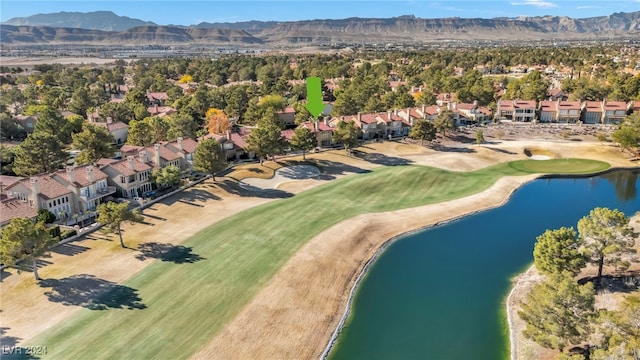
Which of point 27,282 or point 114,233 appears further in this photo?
point 114,233

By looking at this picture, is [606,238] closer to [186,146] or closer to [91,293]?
[91,293]

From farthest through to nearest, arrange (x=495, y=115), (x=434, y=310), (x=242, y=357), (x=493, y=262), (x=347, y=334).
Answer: (x=495, y=115), (x=493, y=262), (x=434, y=310), (x=347, y=334), (x=242, y=357)

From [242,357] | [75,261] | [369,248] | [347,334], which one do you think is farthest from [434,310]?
[75,261]

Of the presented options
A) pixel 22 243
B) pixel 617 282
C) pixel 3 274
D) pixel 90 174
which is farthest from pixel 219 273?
pixel 617 282

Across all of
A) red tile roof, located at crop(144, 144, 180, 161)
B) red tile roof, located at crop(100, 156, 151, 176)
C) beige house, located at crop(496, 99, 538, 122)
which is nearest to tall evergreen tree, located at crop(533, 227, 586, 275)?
red tile roof, located at crop(100, 156, 151, 176)

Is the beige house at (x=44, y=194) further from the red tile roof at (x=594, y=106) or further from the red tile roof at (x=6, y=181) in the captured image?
the red tile roof at (x=594, y=106)

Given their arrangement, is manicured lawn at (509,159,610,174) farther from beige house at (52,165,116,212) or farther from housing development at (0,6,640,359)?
beige house at (52,165,116,212)

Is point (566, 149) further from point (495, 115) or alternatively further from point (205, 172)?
point (205, 172)

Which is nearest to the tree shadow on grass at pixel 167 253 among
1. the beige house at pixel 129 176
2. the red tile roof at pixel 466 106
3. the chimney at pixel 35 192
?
the chimney at pixel 35 192
